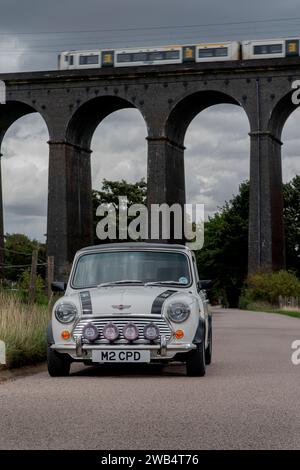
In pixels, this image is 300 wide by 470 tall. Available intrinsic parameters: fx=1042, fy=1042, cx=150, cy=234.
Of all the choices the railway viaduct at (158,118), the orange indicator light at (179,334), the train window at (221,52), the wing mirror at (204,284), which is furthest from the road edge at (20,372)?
the train window at (221,52)

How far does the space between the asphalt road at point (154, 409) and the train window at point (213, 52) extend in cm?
5354

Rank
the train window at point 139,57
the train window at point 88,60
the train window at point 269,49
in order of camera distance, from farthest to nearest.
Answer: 1. the train window at point 88,60
2. the train window at point 139,57
3. the train window at point 269,49

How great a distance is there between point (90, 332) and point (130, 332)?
→ 1.67ft

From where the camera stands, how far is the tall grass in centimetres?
1416

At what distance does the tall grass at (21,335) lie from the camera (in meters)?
14.2

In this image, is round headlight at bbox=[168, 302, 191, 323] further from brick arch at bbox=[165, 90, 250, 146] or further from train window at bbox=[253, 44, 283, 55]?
train window at bbox=[253, 44, 283, 55]

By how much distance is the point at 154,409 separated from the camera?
31.6ft

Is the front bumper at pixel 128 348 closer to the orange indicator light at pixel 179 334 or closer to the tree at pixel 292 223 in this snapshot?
the orange indicator light at pixel 179 334

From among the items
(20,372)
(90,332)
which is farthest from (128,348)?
(20,372)

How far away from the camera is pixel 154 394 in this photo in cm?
1093

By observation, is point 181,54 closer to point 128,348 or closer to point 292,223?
point 292,223

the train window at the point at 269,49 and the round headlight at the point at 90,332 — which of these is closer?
the round headlight at the point at 90,332
